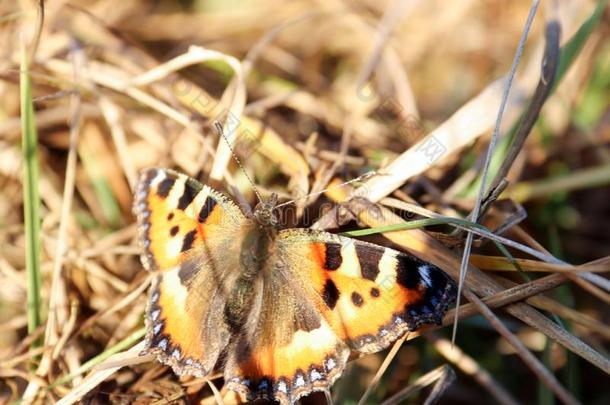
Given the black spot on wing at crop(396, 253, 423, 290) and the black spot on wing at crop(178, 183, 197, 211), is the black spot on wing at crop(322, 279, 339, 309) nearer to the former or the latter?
the black spot on wing at crop(396, 253, 423, 290)

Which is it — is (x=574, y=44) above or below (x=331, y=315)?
above

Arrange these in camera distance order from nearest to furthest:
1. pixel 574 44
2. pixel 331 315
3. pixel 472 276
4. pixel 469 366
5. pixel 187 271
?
pixel 331 315 < pixel 472 276 < pixel 187 271 < pixel 469 366 < pixel 574 44

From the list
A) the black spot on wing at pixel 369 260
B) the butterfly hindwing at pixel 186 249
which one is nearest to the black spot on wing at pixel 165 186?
the butterfly hindwing at pixel 186 249

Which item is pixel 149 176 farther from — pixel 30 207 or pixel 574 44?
pixel 574 44

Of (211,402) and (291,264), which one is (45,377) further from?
(291,264)

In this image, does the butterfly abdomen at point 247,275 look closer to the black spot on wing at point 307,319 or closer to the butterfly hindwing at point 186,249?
the butterfly hindwing at point 186,249

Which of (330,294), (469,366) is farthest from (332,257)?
(469,366)
